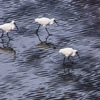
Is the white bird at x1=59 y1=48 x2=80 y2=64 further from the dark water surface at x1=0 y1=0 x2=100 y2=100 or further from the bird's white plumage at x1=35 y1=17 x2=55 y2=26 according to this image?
the bird's white plumage at x1=35 y1=17 x2=55 y2=26

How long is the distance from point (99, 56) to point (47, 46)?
4031mm


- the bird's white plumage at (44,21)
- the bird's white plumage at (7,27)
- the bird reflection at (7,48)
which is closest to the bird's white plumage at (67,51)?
the bird reflection at (7,48)

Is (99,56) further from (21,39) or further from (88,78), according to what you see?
(21,39)

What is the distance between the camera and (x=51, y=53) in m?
30.9

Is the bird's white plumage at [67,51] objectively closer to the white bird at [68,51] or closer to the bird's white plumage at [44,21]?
the white bird at [68,51]

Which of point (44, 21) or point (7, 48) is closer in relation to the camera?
point (7, 48)

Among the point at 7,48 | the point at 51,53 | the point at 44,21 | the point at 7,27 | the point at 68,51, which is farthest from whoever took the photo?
the point at 44,21

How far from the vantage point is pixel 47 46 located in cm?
3216

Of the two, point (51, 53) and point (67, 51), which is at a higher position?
point (67, 51)

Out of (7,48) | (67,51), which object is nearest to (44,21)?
(7,48)

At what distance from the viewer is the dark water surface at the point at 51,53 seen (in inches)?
1028

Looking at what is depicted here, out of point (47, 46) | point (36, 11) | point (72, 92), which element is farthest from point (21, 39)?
point (72, 92)

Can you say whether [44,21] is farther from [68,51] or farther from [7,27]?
[68,51]

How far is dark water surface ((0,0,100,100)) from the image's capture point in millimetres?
26109
